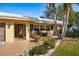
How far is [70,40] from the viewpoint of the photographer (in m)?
13.2

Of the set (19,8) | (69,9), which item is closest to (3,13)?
(19,8)

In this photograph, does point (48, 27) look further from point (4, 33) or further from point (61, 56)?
point (4, 33)

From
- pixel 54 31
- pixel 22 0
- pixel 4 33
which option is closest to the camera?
pixel 22 0

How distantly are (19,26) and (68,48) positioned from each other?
2691mm

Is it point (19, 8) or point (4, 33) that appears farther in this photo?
point (4, 33)

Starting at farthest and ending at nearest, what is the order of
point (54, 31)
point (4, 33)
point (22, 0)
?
1. point (4, 33)
2. point (54, 31)
3. point (22, 0)

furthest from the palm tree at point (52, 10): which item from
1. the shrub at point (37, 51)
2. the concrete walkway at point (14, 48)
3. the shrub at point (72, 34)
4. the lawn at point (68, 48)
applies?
the concrete walkway at point (14, 48)

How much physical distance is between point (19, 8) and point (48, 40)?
1935mm

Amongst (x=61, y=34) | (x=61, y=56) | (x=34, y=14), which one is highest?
(x=34, y=14)

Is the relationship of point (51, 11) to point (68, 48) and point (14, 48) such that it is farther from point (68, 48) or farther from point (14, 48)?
point (14, 48)

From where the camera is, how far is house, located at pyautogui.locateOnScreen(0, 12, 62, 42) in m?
13.2

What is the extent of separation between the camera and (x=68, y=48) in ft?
42.4

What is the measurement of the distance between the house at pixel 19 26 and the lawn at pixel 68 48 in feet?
2.67

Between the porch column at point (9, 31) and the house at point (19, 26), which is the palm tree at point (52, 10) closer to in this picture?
the house at point (19, 26)
